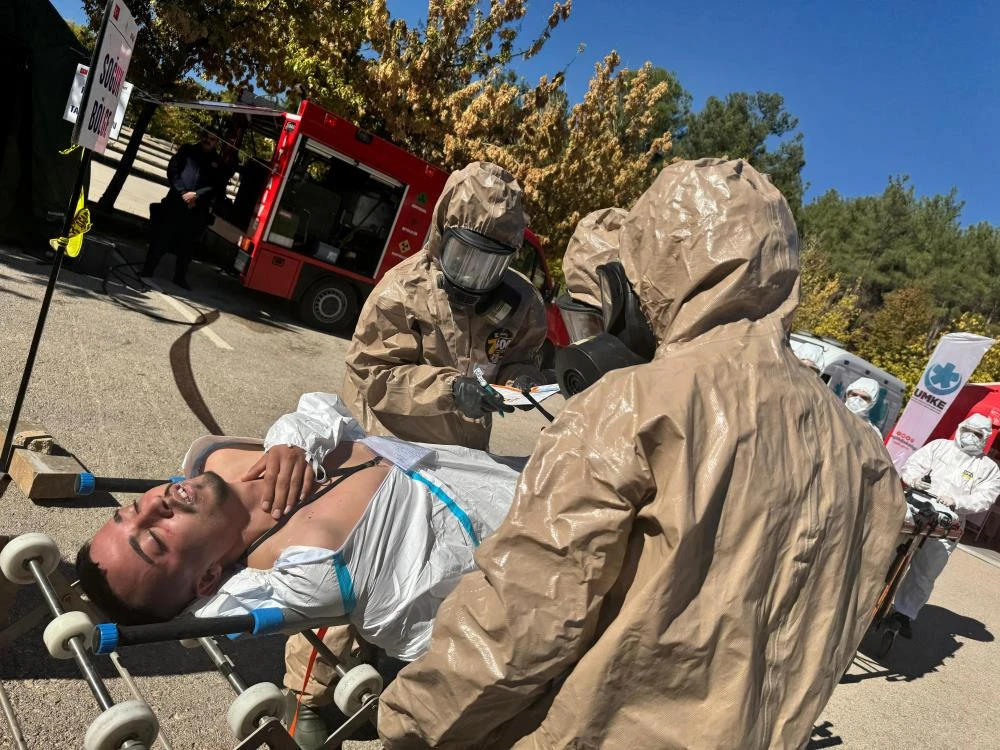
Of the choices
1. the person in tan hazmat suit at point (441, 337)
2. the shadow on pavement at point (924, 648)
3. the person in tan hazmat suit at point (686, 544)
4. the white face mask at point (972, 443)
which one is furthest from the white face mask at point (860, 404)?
the person in tan hazmat suit at point (686, 544)

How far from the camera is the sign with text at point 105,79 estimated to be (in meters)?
3.05

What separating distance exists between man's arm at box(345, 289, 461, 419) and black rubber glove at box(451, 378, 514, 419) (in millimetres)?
127

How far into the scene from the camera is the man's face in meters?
1.93

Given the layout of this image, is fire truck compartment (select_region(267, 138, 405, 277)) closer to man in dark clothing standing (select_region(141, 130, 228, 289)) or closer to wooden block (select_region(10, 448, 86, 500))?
man in dark clothing standing (select_region(141, 130, 228, 289))

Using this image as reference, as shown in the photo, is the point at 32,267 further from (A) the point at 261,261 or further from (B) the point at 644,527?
(B) the point at 644,527

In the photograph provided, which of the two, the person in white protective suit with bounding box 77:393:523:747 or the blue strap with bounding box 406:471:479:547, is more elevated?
the blue strap with bounding box 406:471:479:547

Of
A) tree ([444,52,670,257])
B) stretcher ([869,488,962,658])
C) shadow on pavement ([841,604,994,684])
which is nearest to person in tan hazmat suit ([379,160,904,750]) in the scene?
stretcher ([869,488,962,658])

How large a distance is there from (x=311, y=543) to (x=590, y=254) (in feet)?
6.28

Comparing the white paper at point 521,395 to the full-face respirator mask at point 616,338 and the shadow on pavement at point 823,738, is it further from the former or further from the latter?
the shadow on pavement at point 823,738

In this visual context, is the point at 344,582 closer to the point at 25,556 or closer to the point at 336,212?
the point at 25,556

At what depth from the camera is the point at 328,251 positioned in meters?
9.32

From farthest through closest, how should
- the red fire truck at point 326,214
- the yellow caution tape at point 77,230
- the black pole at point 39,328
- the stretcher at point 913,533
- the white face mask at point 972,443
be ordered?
the red fire truck at point 326,214, the white face mask at point 972,443, the stretcher at point 913,533, the yellow caution tape at point 77,230, the black pole at point 39,328

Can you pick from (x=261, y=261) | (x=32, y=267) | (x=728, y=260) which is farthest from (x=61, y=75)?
(x=728, y=260)

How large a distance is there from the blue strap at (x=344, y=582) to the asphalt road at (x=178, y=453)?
956 millimetres
